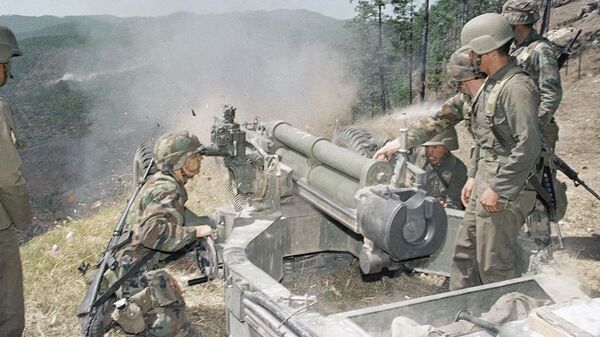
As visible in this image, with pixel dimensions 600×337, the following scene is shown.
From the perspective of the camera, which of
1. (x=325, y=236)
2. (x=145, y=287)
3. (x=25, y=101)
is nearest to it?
(x=145, y=287)

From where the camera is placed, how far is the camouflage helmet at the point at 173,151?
4.50 metres

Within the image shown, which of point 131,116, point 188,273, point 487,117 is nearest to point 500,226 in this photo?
point 487,117

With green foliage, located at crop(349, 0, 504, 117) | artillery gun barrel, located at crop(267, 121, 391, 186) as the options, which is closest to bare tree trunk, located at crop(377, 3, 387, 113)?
green foliage, located at crop(349, 0, 504, 117)

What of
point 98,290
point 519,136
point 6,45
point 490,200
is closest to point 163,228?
point 98,290

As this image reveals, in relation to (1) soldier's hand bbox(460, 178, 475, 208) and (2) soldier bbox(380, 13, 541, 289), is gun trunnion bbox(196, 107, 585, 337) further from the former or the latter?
(2) soldier bbox(380, 13, 541, 289)

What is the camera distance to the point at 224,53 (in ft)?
106

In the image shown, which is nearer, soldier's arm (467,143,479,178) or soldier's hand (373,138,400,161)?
soldier's arm (467,143,479,178)

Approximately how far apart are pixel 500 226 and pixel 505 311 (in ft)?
3.56

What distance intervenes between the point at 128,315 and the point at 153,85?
27.4 metres

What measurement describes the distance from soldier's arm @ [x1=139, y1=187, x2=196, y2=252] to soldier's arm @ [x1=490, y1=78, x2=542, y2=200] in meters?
2.10

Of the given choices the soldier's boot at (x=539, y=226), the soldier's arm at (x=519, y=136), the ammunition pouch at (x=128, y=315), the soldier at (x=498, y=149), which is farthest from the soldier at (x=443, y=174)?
the ammunition pouch at (x=128, y=315)

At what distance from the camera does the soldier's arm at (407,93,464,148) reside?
480cm

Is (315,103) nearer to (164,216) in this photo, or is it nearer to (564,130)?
(564,130)

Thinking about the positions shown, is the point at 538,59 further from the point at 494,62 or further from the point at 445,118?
the point at 494,62
